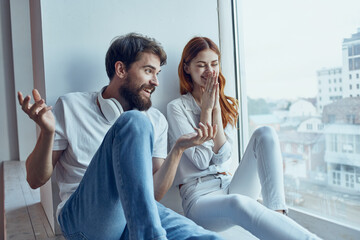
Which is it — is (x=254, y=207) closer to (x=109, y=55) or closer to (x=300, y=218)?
(x=300, y=218)

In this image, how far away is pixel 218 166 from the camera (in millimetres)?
1778

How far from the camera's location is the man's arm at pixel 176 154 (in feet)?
4.50

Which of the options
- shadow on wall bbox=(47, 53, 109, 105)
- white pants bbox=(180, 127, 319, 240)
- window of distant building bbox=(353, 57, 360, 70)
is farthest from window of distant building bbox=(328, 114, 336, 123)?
shadow on wall bbox=(47, 53, 109, 105)

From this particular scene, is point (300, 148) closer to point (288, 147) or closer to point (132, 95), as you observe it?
point (288, 147)

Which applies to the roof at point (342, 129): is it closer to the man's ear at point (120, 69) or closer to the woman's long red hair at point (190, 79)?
the woman's long red hair at point (190, 79)

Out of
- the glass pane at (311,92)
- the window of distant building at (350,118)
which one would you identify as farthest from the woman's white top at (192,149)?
the window of distant building at (350,118)

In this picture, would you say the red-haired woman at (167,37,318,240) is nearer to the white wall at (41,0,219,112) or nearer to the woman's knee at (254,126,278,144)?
the woman's knee at (254,126,278,144)

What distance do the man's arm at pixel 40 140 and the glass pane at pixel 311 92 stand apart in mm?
A: 1275

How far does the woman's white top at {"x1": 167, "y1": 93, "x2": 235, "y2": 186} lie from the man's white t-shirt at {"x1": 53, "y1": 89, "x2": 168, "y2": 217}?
0.40m

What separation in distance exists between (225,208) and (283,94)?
0.97 meters

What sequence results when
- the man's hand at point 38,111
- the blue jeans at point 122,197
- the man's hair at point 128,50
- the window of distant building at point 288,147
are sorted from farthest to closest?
the window of distant building at point 288,147 < the man's hair at point 128,50 < the man's hand at point 38,111 < the blue jeans at point 122,197

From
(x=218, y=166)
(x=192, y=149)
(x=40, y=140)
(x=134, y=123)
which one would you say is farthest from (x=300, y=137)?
(x=40, y=140)

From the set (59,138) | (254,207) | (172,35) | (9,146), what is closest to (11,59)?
(9,146)

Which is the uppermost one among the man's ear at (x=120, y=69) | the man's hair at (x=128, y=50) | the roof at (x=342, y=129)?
the man's hair at (x=128, y=50)
